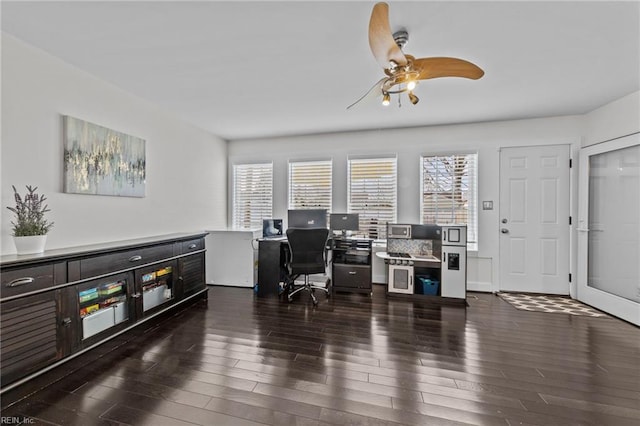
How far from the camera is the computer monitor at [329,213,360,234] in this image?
4312 millimetres

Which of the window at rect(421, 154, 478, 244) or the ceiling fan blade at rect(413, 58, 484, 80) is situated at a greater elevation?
the ceiling fan blade at rect(413, 58, 484, 80)

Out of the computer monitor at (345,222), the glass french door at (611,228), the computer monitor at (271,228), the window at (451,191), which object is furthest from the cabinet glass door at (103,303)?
the glass french door at (611,228)

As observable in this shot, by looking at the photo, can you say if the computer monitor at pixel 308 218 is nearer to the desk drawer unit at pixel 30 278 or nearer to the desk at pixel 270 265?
the desk at pixel 270 265

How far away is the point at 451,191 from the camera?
432 cm

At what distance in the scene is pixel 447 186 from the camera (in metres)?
4.34

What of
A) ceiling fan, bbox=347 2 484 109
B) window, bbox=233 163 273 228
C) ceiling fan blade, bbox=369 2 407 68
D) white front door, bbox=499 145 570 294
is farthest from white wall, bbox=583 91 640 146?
window, bbox=233 163 273 228

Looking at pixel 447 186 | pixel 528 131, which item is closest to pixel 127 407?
pixel 447 186

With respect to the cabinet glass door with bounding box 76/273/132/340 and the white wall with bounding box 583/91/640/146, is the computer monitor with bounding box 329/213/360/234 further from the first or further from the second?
the white wall with bounding box 583/91/640/146

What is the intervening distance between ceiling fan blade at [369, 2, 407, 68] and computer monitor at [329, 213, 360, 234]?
2624mm

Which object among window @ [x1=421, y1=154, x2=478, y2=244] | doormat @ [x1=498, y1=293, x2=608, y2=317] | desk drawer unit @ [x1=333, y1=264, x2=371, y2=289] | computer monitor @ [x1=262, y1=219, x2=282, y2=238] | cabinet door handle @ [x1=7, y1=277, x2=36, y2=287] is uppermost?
window @ [x1=421, y1=154, x2=478, y2=244]

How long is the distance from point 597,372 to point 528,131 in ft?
10.7

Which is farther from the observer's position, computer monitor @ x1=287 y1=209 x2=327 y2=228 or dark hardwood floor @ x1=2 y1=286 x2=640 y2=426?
computer monitor @ x1=287 y1=209 x2=327 y2=228

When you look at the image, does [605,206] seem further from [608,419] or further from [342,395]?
[342,395]

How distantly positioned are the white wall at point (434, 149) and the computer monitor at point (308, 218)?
1.75ft
